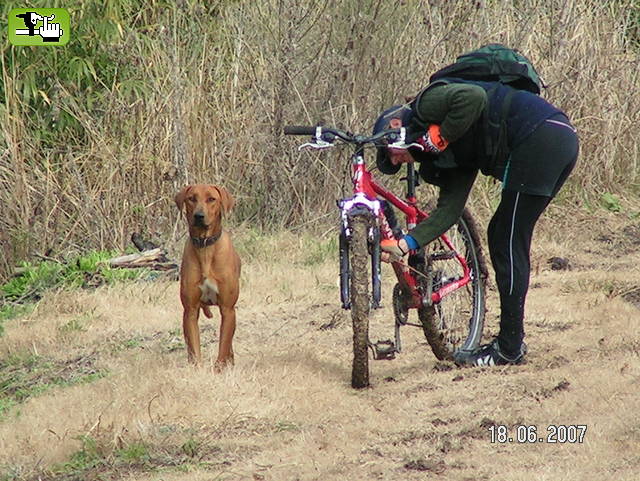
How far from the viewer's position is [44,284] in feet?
30.9

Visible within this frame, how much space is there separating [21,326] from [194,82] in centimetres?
318

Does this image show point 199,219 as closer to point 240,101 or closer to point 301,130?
point 301,130

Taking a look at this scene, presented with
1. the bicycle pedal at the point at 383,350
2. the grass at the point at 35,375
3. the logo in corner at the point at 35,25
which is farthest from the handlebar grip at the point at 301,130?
the logo in corner at the point at 35,25

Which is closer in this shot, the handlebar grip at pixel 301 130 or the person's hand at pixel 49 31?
the handlebar grip at pixel 301 130

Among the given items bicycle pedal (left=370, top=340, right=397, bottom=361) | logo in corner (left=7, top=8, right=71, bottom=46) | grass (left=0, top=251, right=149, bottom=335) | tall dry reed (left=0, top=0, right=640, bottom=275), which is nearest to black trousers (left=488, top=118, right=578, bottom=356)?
bicycle pedal (left=370, top=340, right=397, bottom=361)

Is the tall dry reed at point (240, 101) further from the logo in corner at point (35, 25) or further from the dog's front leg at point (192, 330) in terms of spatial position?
the dog's front leg at point (192, 330)

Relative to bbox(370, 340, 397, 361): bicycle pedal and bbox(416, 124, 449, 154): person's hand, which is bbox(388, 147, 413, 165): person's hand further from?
bbox(370, 340, 397, 361): bicycle pedal

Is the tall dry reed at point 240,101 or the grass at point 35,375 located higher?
the tall dry reed at point 240,101

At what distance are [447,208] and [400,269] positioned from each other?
463 mm

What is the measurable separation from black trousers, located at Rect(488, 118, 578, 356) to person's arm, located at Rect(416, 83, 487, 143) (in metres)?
0.36

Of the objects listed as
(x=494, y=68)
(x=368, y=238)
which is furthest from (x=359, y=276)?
(x=494, y=68)

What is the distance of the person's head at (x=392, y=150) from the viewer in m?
6.45

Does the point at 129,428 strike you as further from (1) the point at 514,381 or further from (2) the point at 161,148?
(2) the point at 161,148

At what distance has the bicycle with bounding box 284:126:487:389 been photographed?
20.7 feet
